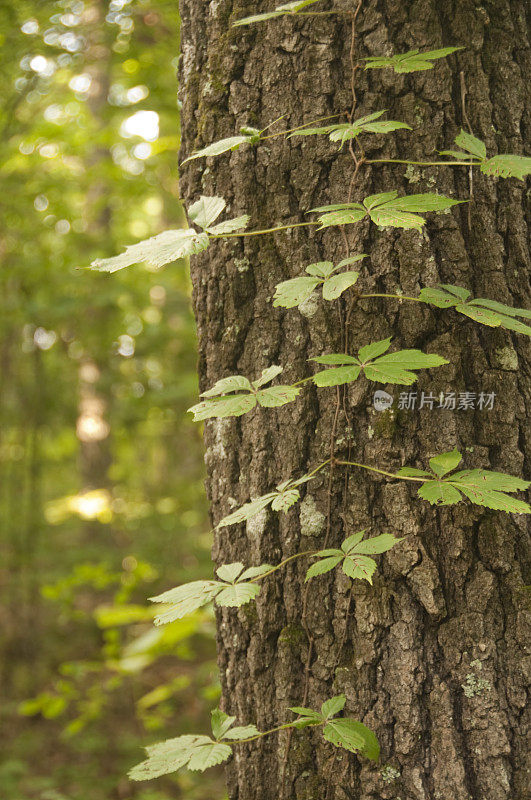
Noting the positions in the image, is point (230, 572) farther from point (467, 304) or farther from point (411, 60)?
point (411, 60)

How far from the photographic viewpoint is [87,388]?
6.20m

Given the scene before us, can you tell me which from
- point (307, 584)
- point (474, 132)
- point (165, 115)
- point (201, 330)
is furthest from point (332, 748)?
point (165, 115)

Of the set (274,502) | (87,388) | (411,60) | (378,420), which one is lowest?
(87,388)

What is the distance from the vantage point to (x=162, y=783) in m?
4.25

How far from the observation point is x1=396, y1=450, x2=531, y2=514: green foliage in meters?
1.00

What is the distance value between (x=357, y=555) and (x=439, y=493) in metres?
0.18

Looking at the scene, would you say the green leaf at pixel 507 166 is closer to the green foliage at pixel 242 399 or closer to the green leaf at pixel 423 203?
the green leaf at pixel 423 203

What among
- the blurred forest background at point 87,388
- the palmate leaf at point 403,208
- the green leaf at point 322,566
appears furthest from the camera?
the blurred forest background at point 87,388

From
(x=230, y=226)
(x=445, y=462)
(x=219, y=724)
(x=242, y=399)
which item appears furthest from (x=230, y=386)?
(x=219, y=724)

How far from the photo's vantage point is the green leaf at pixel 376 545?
1.06 m

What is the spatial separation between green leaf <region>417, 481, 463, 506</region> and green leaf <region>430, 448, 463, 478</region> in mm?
30

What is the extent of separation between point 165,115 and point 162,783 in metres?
4.74

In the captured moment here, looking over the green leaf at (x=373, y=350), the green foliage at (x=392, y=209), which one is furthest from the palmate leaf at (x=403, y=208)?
the green leaf at (x=373, y=350)

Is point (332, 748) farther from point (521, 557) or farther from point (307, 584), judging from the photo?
point (521, 557)
